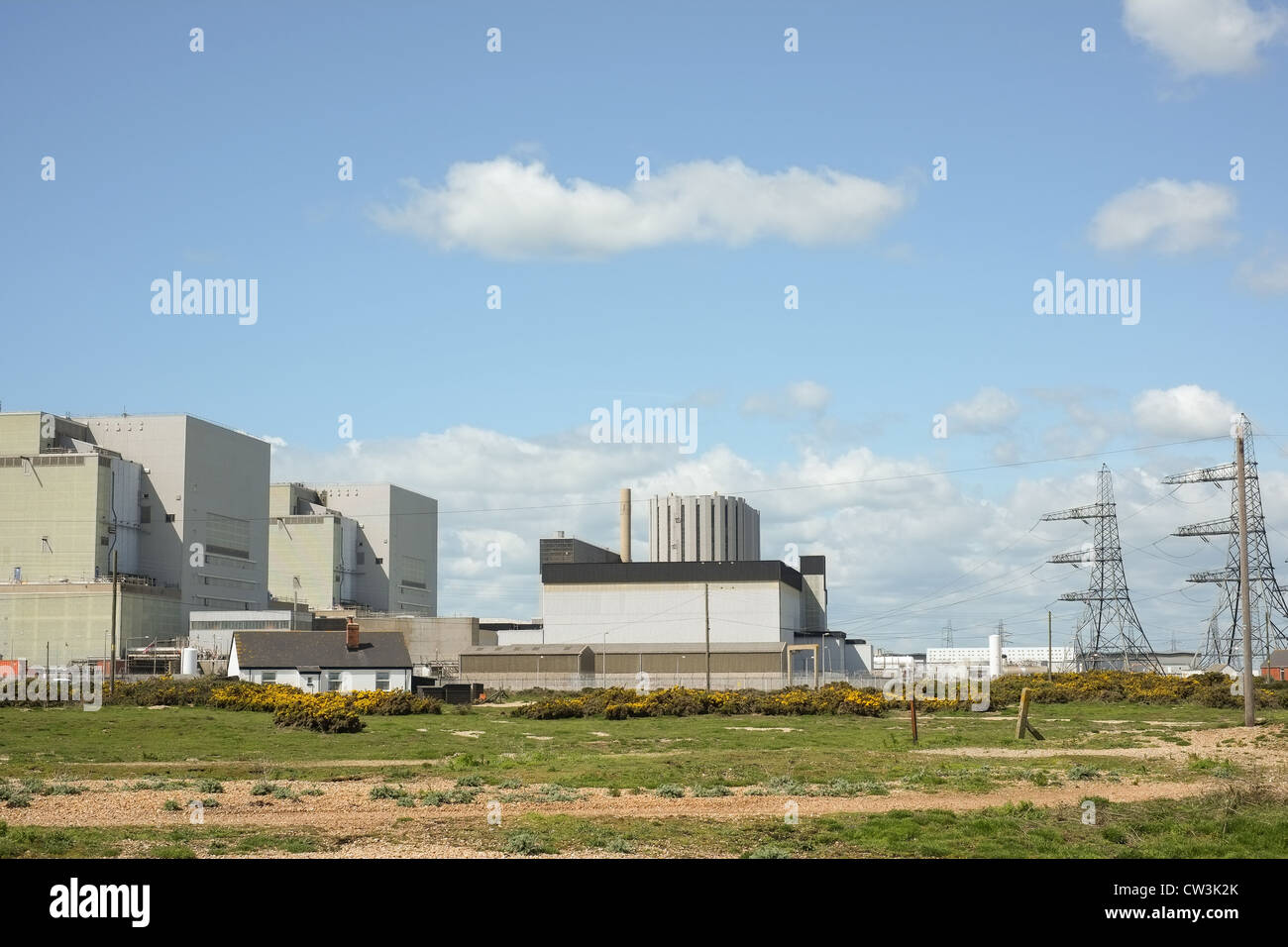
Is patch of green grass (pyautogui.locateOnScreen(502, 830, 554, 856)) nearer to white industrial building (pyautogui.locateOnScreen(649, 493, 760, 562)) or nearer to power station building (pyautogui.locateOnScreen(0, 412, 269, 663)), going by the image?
power station building (pyautogui.locateOnScreen(0, 412, 269, 663))

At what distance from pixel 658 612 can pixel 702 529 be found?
4873cm

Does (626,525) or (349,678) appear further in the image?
(626,525)

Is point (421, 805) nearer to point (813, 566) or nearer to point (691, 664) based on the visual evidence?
point (691, 664)

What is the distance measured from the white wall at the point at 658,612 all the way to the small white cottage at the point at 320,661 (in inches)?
1247

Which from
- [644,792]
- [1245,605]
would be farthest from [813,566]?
[644,792]

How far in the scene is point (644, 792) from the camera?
76.2 feet

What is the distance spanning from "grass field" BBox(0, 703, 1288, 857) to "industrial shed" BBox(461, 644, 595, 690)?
5482 cm

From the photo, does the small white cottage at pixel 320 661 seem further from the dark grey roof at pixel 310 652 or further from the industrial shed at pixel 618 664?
the industrial shed at pixel 618 664

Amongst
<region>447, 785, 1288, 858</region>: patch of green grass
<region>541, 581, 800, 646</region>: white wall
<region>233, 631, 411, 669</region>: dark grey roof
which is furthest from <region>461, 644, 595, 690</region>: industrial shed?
<region>447, 785, 1288, 858</region>: patch of green grass

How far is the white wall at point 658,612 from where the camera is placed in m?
110
